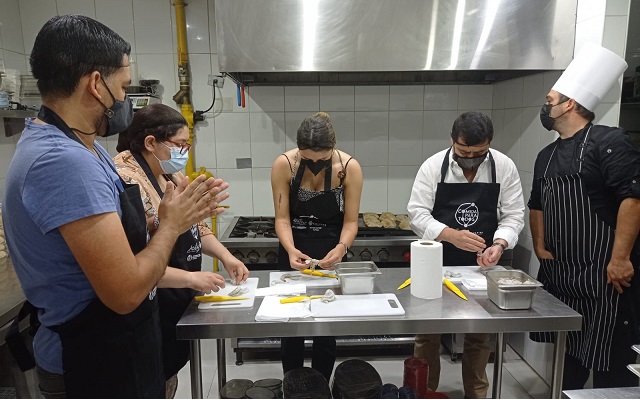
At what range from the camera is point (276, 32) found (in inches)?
86.3

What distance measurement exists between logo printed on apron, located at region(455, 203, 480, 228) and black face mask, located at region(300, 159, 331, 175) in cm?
67

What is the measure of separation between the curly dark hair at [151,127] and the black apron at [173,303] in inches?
1.7

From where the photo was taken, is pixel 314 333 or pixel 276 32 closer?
pixel 314 333

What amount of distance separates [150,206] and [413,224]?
3.98ft

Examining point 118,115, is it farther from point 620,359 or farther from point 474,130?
point 620,359

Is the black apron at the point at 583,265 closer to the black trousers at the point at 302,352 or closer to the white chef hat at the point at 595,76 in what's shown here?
the white chef hat at the point at 595,76

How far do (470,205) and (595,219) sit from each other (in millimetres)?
509

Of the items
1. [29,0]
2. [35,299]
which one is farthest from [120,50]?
[29,0]

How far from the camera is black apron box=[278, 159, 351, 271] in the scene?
206 cm

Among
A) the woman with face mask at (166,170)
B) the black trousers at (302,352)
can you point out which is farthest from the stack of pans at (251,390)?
the woman with face mask at (166,170)

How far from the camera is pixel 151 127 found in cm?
148

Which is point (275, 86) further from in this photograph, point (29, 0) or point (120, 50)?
point (120, 50)

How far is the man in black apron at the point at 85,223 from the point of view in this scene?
0.88 m

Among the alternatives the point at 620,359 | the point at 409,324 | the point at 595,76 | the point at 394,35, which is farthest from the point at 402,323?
the point at 394,35
